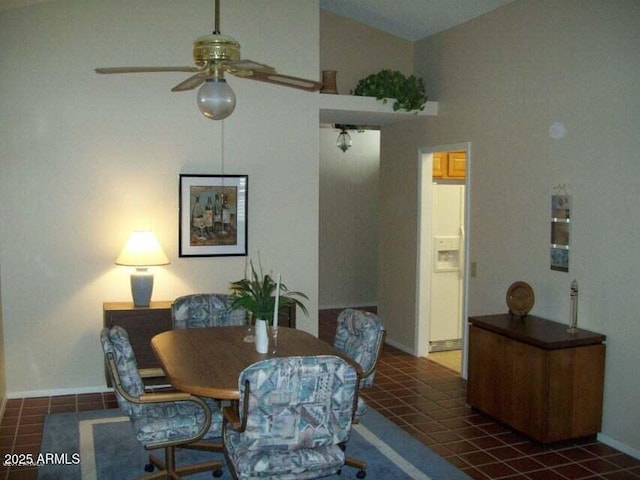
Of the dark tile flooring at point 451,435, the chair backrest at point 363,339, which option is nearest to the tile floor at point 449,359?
the dark tile flooring at point 451,435

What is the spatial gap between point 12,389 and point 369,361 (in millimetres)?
3025

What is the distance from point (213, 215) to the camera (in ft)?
18.1

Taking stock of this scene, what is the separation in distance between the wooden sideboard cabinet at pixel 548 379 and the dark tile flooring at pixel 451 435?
0.13 m

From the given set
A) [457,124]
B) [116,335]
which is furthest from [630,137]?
[116,335]

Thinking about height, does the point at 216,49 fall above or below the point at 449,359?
above

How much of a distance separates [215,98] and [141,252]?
2.42 metres

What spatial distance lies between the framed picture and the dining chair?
1.81 m

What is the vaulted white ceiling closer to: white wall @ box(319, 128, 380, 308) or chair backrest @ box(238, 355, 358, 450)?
white wall @ box(319, 128, 380, 308)

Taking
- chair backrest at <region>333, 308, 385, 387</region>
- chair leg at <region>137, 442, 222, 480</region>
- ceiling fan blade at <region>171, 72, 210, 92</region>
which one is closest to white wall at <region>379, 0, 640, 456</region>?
chair backrest at <region>333, 308, 385, 387</region>

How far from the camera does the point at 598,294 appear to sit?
4.35m

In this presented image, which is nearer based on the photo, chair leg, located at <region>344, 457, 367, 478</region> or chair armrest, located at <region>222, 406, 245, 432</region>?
chair armrest, located at <region>222, 406, 245, 432</region>

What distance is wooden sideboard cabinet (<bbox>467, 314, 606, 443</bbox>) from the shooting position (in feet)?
13.7

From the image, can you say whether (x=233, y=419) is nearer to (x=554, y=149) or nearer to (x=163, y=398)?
(x=163, y=398)

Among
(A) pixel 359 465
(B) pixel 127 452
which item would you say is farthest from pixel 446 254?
(B) pixel 127 452
